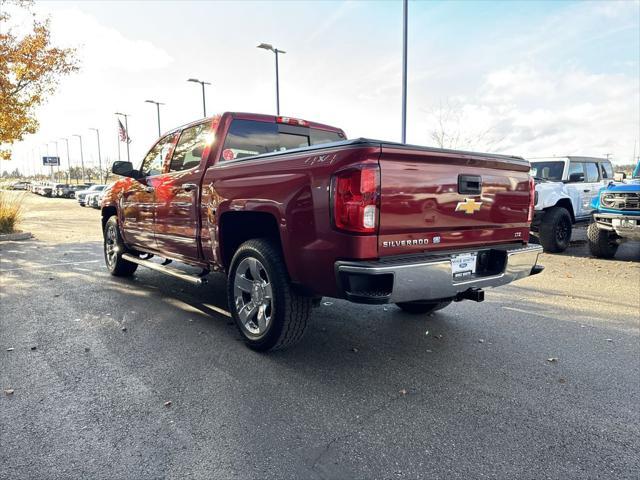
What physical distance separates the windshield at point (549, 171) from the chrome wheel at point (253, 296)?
8.54 metres

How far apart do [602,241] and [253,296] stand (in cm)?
763

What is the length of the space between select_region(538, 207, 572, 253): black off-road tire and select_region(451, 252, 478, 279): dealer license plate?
676 centimetres

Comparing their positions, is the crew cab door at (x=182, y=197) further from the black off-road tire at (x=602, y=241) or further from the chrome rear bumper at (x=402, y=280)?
the black off-road tire at (x=602, y=241)

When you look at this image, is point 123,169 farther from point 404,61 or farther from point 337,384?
point 404,61

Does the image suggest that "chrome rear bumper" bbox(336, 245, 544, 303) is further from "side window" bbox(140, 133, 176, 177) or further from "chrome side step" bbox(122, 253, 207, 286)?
"side window" bbox(140, 133, 176, 177)

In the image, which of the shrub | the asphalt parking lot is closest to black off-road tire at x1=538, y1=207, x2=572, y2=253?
the asphalt parking lot

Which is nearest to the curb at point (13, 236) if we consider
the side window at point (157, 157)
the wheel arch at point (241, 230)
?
the side window at point (157, 157)

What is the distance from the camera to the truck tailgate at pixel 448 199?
2828mm

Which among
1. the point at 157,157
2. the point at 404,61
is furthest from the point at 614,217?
the point at 404,61

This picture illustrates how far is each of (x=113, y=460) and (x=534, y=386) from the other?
2.65 metres

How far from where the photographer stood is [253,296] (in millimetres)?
3625

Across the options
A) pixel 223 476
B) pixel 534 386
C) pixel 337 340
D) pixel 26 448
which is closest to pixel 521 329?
pixel 534 386

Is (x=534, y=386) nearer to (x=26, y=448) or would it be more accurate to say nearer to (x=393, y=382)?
(x=393, y=382)

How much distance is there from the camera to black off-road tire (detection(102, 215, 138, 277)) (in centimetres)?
634
